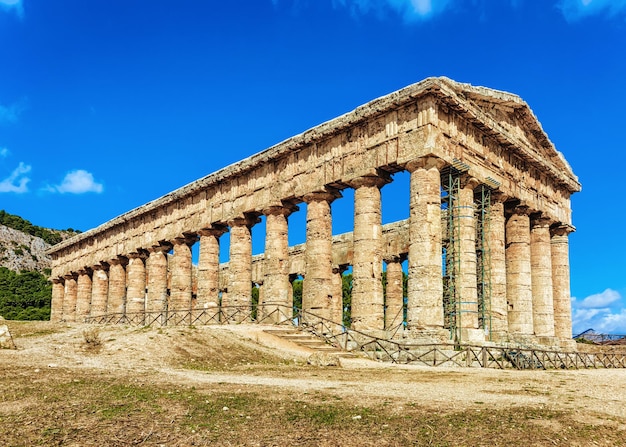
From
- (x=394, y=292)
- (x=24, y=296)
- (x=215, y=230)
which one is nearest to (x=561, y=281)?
(x=394, y=292)

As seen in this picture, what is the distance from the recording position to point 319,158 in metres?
27.8

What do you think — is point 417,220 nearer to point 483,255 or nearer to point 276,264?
point 483,255

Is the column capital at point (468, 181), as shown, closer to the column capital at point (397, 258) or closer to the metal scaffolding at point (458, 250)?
the metal scaffolding at point (458, 250)

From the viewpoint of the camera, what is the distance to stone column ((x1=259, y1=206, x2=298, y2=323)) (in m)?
29.4

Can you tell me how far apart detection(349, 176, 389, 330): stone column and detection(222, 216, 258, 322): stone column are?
7952 mm

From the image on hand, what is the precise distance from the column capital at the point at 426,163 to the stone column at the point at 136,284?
23889 mm

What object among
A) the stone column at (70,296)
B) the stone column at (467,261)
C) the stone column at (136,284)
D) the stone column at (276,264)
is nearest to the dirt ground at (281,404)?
the stone column at (467,261)

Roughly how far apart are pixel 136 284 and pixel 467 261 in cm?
2484

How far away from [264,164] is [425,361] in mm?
13822

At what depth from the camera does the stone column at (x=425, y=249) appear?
22516 millimetres

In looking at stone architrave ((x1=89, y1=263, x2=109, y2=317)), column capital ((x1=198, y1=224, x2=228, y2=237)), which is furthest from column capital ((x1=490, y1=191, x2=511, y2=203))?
stone architrave ((x1=89, y1=263, x2=109, y2=317))

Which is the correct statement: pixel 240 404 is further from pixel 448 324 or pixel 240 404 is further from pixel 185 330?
pixel 448 324

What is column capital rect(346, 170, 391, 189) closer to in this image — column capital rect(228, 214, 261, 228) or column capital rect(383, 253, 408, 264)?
column capital rect(228, 214, 261, 228)

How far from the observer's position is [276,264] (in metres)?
29.8
